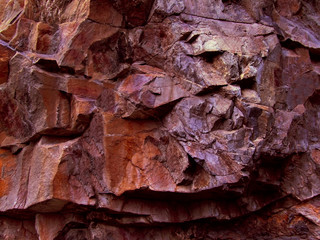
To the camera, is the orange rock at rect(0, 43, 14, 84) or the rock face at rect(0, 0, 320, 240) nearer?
the rock face at rect(0, 0, 320, 240)

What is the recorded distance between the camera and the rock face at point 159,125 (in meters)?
4.02

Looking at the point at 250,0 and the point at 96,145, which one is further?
the point at 250,0

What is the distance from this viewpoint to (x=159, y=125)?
14.0ft

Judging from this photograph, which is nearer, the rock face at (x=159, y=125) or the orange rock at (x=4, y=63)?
the rock face at (x=159, y=125)

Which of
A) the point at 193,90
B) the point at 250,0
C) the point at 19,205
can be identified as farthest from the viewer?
the point at 250,0

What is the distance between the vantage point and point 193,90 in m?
4.11

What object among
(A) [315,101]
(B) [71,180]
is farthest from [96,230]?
(A) [315,101]

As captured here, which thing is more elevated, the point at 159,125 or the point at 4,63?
the point at 159,125

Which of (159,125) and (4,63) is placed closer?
(159,125)

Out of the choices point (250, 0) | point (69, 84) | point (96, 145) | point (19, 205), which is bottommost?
point (19, 205)

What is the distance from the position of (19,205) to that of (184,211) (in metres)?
2.26

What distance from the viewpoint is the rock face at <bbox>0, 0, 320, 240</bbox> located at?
402 centimetres

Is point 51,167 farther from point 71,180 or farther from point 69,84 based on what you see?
point 69,84

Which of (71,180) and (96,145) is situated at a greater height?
(96,145)
